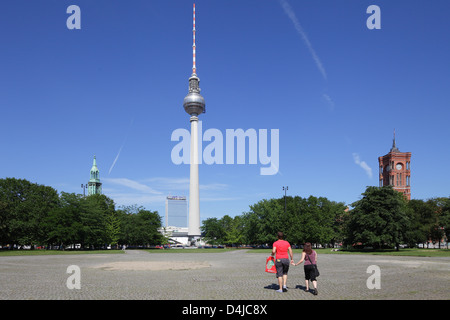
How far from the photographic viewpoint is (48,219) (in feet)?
195

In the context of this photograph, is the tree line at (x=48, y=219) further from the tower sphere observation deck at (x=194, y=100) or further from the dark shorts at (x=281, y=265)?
the dark shorts at (x=281, y=265)

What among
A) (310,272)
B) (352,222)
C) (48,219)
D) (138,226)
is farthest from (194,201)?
(310,272)

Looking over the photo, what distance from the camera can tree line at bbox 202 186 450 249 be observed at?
163 feet

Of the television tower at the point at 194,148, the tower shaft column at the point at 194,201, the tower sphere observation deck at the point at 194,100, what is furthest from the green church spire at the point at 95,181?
the tower shaft column at the point at 194,201

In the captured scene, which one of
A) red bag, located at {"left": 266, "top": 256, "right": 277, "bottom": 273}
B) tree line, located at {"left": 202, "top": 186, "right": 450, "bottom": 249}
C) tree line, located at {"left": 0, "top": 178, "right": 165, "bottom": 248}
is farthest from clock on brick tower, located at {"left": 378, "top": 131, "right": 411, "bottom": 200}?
red bag, located at {"left": 266, "top": 256, "right": 277, "bottom": 273}

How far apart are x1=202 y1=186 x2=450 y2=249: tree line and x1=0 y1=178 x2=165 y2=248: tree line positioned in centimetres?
2833

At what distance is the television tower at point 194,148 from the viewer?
318 feet

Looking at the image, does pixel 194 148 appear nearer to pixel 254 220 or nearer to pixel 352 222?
pixel 254 220

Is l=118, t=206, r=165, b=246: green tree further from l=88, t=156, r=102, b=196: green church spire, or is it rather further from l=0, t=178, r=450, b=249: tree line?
l=88, t=156, r=102, b=196: green church spire

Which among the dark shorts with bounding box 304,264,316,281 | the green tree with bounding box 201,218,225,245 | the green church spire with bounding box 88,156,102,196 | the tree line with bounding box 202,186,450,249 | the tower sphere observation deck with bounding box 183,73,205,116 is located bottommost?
the green tree with bounding box 201,218,225,245

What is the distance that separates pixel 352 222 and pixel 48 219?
50.7 m

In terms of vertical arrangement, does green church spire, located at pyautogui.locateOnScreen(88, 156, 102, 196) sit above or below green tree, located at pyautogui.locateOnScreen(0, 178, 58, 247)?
above
